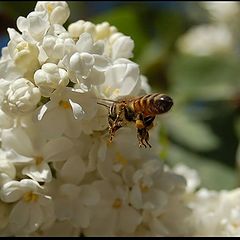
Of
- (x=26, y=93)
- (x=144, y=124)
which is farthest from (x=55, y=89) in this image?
(x=144, y=124)

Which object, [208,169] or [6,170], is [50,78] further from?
[208,169]

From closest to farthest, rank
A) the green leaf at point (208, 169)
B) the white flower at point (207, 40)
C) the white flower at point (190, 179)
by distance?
1. the white flower at point (190, 179)
2. the green leaf at point (208, 169)
3. the white flower at point (207, 40)

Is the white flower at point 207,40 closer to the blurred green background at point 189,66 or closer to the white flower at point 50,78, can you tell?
the blurred green background at point 189,66

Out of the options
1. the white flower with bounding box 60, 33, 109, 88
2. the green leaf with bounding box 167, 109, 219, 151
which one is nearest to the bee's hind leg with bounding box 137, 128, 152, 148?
the white flower with bounding box 60, 33, 109, 88

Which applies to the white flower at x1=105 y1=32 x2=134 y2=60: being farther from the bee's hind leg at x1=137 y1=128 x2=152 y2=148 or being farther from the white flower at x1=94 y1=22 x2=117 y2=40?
the bee's hind leg at x1=137 y1=128 x2=152 y2=148

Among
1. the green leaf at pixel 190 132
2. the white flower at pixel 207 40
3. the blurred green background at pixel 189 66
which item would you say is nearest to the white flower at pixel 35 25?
the blurred green background at pixel 189 66

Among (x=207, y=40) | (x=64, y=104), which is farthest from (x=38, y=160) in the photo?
(x=207, y=40)
